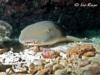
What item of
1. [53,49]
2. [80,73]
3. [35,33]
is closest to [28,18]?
[35,33]

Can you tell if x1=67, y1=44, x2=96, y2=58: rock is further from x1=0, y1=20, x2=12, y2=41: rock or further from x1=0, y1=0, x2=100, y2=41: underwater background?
x1=0, y1=20, x2=12, y2=41: rock

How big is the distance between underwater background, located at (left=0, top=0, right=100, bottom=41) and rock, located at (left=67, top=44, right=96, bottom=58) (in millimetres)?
92

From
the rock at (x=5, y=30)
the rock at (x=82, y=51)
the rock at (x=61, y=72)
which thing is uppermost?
the rock at (x=5, y=30)

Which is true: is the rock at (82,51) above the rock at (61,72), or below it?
above

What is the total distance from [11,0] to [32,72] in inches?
17.6

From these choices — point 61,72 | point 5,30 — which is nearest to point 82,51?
point 61,72

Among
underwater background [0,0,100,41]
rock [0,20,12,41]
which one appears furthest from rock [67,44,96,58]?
rock [0,20,12,41]

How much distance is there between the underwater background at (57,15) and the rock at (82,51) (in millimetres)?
92

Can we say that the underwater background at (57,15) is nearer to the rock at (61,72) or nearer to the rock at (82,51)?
the rock at (82,51)

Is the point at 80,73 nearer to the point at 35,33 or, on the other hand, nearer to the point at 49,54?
the point at 49,54

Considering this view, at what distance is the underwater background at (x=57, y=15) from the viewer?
1.51 metres

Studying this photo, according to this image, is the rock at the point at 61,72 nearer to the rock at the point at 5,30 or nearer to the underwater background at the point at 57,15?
the underwater background at the point at 57,15

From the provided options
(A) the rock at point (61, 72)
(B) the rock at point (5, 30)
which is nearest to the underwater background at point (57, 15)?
(B) the rock at point (5, 30)

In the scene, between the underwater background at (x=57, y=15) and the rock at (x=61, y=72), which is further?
the underwater background at (x=57, y=15)
